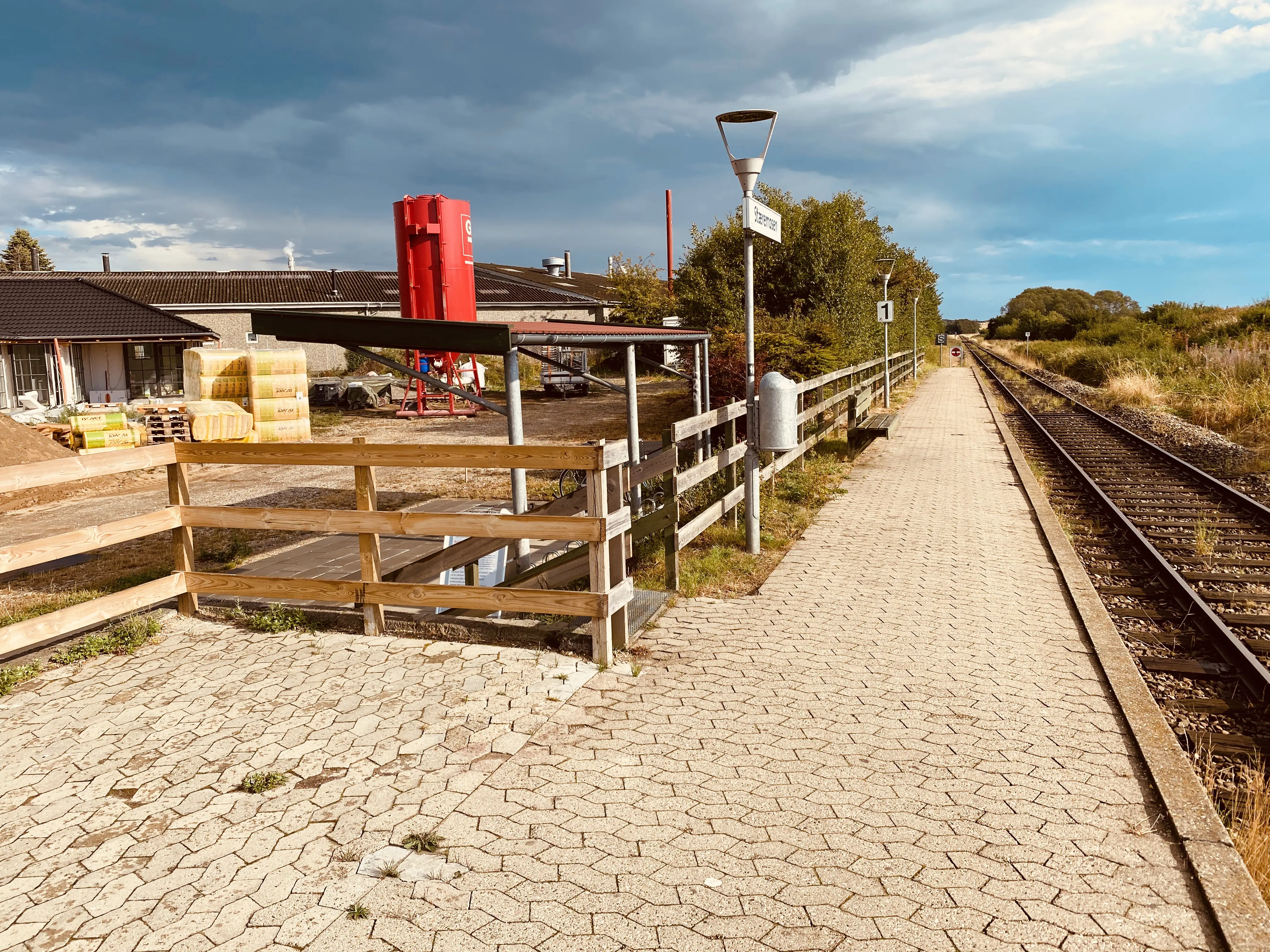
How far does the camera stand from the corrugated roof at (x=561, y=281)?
48.6 m

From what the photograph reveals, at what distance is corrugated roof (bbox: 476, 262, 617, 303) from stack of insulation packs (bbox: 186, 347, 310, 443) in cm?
2297

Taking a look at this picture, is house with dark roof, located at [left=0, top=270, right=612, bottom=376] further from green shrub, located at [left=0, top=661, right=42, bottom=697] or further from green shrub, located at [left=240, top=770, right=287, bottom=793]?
green shrub, located at [left=240, top=770, right=287, bottom=793]

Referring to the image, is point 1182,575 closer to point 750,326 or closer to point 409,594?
point 750,326

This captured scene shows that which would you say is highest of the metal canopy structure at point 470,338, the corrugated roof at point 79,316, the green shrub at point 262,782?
the corrugated roof at point 79,316

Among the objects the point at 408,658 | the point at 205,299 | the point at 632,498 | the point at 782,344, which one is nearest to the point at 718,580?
the point at 632,498

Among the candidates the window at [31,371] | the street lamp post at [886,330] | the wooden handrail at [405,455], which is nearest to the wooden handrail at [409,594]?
the wooden handrail at [405,455]

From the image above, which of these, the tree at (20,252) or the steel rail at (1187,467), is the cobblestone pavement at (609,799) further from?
the tree at (20,252)

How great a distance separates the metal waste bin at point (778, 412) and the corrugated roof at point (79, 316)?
72.5ft

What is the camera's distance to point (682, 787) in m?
3.86

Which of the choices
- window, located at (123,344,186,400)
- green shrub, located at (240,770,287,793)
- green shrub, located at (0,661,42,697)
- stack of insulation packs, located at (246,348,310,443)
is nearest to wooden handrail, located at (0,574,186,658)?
green shrub, located at (0,661,42,697)

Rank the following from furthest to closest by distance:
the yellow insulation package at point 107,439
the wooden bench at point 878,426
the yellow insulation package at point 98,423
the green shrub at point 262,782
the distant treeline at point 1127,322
→ the distant treeline at point 1127,322 → the yellow insulation package at point 98,423 → the yellow insulation package at point 107,439 → the wooden bench at point 878,426 → the green shrub at point 262,782

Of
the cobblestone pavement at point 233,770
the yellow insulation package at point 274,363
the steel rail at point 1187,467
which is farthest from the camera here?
the yellow insulation package at point 274,363

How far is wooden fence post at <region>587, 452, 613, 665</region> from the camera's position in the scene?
5.10m

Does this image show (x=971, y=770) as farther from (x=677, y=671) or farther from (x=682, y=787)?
(x=677, y=671)
